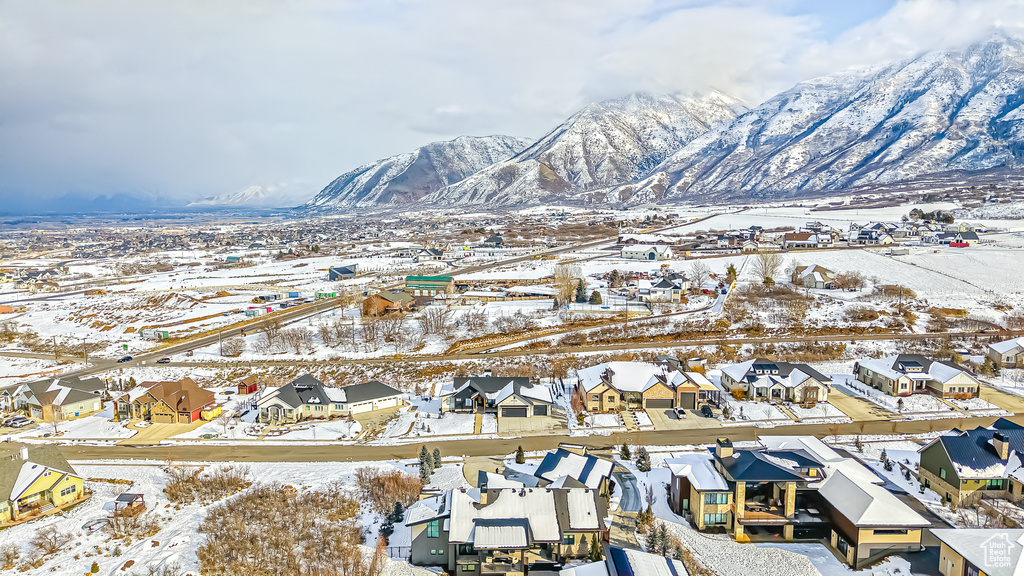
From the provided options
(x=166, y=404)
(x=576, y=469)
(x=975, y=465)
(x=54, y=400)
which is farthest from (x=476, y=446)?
(x=54, y=400)

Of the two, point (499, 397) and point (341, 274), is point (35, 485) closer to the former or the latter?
point (499, 397)

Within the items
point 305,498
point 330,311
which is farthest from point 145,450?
point 330,311

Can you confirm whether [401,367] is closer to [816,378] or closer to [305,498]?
[305,498]

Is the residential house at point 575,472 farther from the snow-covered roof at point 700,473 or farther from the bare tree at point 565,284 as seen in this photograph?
the bare tree at point 565,284

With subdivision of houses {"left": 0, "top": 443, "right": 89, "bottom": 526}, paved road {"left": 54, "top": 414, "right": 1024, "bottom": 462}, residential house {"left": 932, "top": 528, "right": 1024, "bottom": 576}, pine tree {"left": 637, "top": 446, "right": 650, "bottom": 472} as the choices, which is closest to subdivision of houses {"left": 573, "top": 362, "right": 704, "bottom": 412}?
paved road {"left": 54, "top": 414, "right": 1024, "bottom": 462}

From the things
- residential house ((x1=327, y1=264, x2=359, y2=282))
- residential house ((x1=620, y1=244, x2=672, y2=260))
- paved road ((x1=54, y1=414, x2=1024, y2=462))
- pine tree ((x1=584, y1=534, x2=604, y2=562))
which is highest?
residential house ((x1=620, y1=244, x2=672, y2=260))

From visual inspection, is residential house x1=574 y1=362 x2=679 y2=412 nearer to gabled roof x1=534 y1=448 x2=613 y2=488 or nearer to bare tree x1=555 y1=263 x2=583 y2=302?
gabled roof x1=534 y1=448 x2=613 y2=488

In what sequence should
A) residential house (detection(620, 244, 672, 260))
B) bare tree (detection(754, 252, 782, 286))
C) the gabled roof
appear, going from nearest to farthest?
1. the gabled roof
2. bare tree (detection(754, 252, 782, 286))
3. residential house (detection(620, 244, 672, 260))
